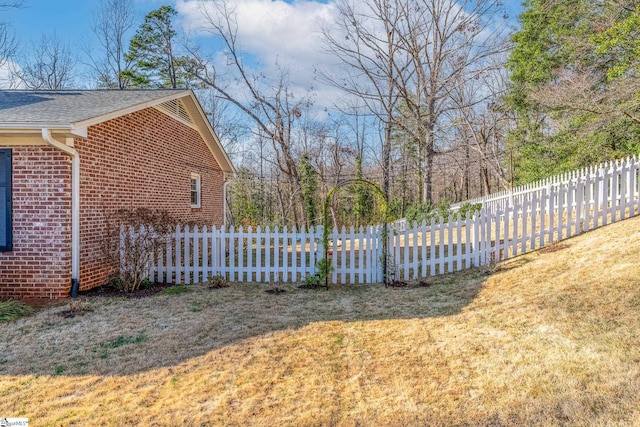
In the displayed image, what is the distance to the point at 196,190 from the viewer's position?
38.3 ft

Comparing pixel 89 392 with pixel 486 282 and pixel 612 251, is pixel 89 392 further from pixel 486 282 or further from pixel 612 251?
pixel 612 251

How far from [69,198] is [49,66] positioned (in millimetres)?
22676

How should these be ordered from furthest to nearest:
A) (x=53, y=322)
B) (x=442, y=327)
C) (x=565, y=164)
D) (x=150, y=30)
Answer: (x=150, y=30) → (x=565, y=164) → (x=53, y=322) → (x=442, y=327)

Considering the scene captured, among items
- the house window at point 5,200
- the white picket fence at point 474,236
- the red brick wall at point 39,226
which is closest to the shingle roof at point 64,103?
the red brick wall at point 39,226

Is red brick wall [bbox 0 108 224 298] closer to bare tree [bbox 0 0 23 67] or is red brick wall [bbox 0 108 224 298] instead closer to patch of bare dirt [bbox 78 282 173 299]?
patch of bare dirt [bbox 78 282 173 299]

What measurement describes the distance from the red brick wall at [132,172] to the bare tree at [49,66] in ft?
57.4

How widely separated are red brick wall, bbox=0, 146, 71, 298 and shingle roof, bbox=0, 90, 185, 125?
1.83ft

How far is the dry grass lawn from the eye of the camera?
9.18ft

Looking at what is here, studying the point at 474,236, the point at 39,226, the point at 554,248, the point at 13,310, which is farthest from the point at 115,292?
the point at 554,248

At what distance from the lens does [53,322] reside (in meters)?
5.05

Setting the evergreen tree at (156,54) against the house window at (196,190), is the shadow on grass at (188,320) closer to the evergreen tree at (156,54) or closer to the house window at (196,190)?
the house window at (196,190)

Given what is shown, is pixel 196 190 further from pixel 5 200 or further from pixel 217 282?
pixel 5 200

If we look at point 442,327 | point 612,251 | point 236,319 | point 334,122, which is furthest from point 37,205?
point 334,122

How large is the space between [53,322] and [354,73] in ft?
53.9
